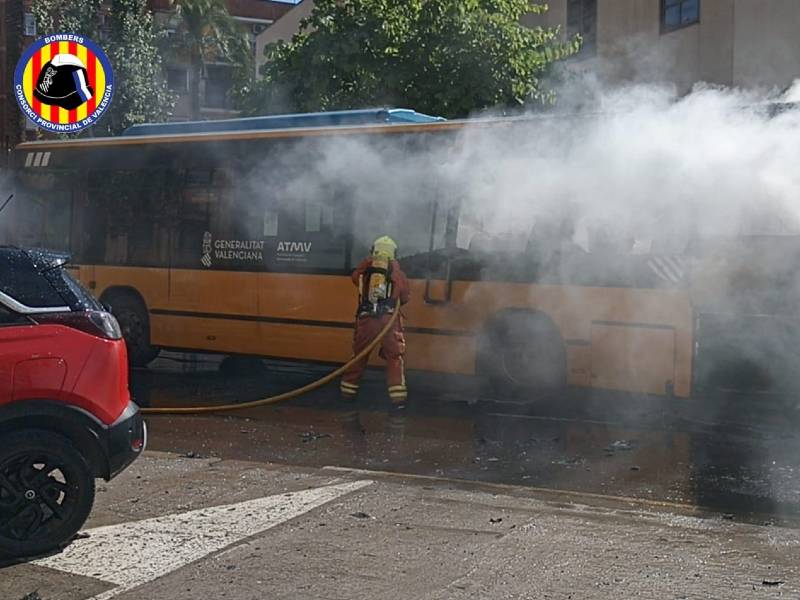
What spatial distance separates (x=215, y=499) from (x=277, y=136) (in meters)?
6.31

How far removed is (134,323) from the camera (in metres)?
13.6

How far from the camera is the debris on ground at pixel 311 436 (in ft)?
30.6

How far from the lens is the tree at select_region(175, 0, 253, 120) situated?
33.6 m

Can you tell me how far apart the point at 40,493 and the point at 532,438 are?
190 inches

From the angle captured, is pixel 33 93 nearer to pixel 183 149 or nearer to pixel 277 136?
pixel 183 149

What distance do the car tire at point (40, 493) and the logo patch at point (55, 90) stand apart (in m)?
12.3

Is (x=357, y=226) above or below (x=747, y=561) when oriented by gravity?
above

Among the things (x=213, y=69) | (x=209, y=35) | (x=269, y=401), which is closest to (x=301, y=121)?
(x=269, y=401)

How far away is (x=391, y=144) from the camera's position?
1152cm

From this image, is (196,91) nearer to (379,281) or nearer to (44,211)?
(44,211)

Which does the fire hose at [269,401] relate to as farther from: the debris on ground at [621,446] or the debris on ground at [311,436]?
the debris on ground at [621,446]

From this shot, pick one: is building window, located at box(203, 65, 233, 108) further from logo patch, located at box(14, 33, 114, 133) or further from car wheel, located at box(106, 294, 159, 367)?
car wheel, located at box(106, 294, 159, 367)

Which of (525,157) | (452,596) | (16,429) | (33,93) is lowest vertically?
(452,596)

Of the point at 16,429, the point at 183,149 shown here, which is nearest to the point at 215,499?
the point at 16,429
